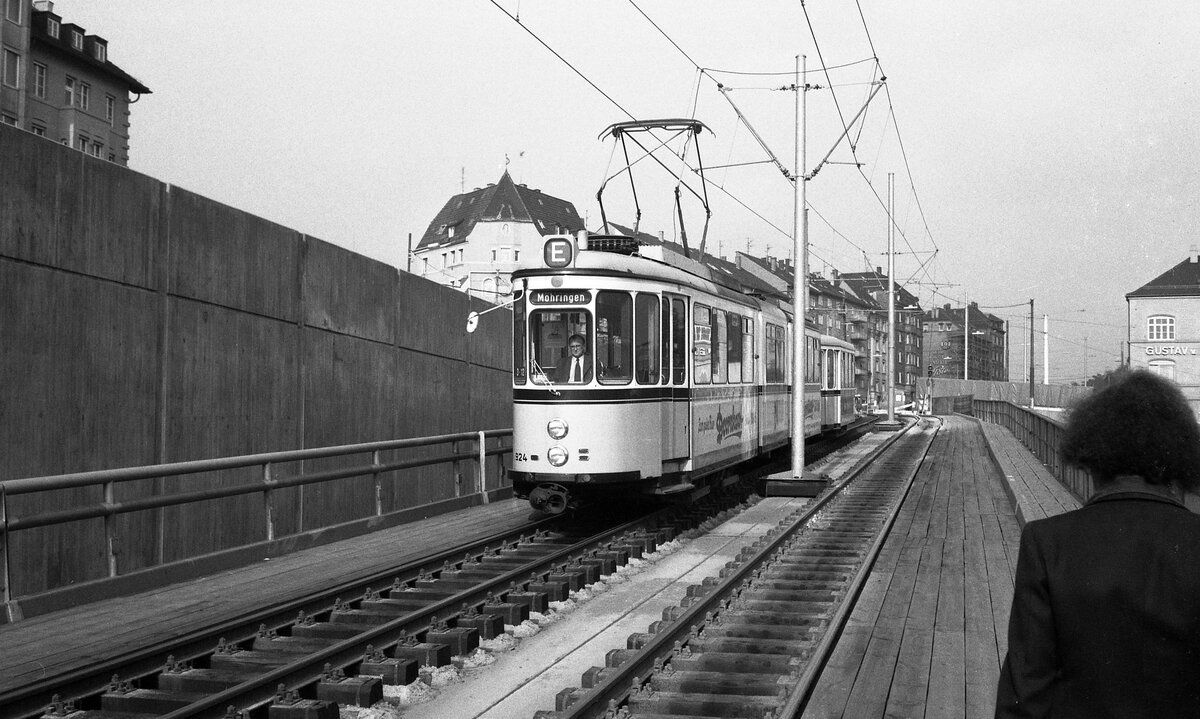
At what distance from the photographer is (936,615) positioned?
8.39 m

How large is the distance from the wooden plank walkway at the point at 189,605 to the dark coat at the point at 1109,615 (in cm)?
545

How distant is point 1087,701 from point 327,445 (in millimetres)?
11755

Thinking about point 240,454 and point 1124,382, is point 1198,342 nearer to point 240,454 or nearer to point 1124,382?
point 240,454

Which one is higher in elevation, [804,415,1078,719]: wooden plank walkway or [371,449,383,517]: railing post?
[371,449,383,517]: railing post

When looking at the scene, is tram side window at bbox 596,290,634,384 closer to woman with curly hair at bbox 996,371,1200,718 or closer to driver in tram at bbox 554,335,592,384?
driver in tram at bbox 554,335,592,384

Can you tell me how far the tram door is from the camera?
42.0 ft

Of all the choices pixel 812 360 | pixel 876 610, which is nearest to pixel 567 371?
pixel 876 610

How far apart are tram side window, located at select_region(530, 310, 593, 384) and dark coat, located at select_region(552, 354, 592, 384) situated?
0.09ft

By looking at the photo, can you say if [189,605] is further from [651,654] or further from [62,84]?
[62,84]

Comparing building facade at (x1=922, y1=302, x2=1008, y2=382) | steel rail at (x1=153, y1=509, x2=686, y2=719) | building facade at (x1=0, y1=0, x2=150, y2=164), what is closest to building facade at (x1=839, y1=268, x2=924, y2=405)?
building facade at (x1=922, y1=302, x2=1008, y2=382)

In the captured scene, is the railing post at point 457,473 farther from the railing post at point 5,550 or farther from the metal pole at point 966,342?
the metal pole at point 966,342

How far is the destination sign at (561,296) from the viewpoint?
12.1 m

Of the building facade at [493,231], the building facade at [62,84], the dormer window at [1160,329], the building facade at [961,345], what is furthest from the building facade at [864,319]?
the building facade at [62,84]

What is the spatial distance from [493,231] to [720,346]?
6939cm
